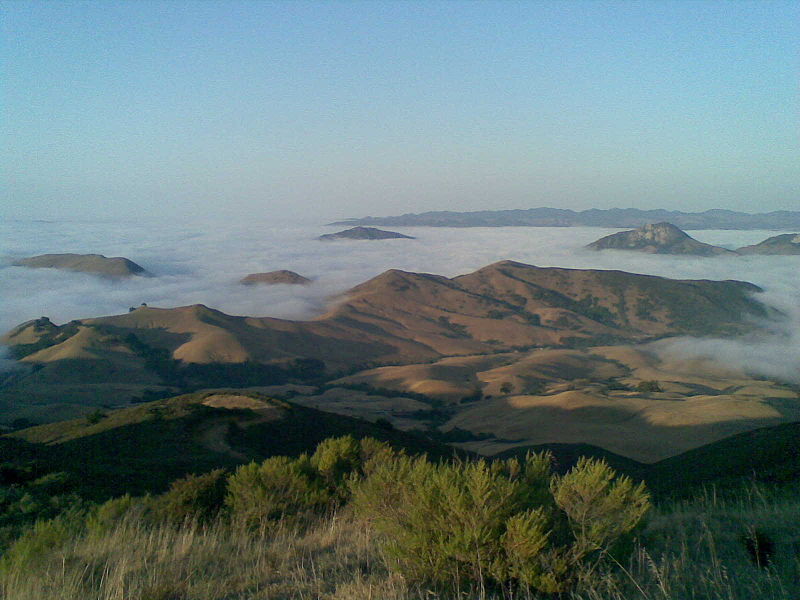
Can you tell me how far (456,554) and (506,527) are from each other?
46 centimetres

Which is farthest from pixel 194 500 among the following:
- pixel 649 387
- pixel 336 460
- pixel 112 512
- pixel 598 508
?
pixel 649 387

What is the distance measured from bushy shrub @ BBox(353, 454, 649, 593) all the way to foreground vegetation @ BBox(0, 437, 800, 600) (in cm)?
1

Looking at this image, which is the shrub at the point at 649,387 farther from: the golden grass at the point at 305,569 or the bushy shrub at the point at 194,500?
the bushy shrub at the point at 194,500

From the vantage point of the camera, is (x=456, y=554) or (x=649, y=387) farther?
(x=649, y=387)

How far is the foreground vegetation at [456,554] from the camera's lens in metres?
4.13

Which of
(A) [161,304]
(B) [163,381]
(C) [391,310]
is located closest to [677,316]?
(C) [391,310]

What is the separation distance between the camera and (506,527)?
437 cm

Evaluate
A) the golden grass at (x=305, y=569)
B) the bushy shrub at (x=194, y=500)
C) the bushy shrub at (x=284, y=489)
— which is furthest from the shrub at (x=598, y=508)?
the bushy shrub at (x=194, y=500)

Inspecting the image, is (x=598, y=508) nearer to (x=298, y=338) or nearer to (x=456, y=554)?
(x=456, y=554)

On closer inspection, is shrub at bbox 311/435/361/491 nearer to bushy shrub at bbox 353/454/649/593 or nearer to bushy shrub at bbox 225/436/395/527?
bushy shrub at bbox 225/436/395/527

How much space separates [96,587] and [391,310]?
7165 inches

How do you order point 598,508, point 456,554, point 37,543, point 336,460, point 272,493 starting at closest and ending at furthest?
point 456,554 < point 598,508 < point 37,543 < point 272,493 < point 336,460

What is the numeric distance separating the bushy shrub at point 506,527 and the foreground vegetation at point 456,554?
1 cm

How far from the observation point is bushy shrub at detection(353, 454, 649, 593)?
414cm
